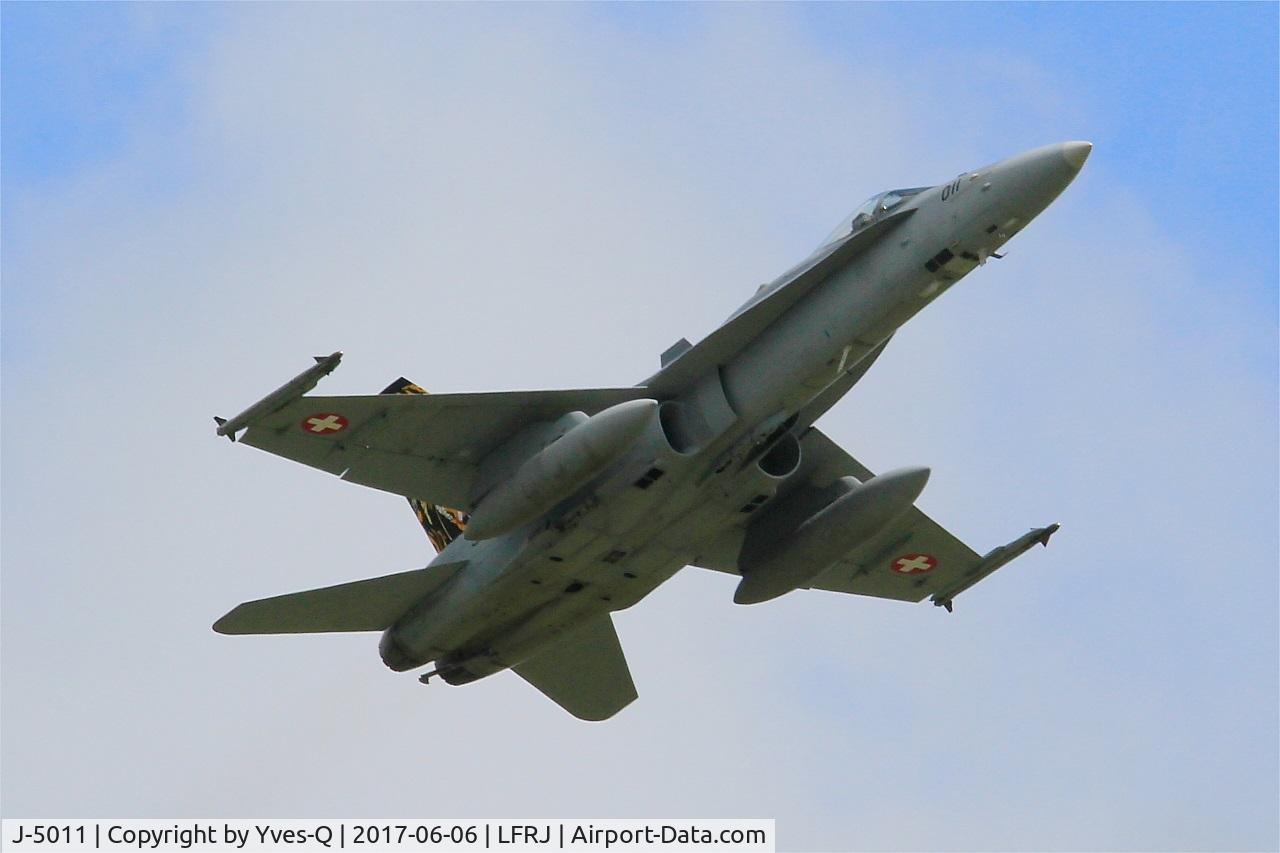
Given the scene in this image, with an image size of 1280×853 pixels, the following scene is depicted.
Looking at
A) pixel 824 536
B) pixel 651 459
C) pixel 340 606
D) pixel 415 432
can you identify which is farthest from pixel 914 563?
pixel 340 606

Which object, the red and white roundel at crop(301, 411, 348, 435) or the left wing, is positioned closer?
the red and white roundel at crop(301, 411, 348, 435)

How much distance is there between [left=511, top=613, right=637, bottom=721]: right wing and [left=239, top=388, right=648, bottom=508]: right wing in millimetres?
3666

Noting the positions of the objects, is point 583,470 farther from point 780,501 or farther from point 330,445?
point 780,501

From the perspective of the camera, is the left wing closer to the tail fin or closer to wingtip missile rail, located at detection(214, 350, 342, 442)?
the tail fin

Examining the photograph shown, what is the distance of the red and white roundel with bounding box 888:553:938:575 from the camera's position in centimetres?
2756

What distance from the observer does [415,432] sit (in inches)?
927

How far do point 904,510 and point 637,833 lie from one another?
16.7ft

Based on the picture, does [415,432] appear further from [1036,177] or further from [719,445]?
[1036,177]

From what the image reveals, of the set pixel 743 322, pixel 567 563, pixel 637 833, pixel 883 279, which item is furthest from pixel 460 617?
pixel 883 279

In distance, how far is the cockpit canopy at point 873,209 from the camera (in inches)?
880

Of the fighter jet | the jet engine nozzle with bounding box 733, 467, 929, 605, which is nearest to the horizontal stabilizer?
the fighter jet

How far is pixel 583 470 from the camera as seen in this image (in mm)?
21969

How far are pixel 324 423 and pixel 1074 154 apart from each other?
883 centimetres

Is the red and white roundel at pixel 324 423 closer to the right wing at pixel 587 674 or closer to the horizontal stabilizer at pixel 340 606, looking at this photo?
the horizontal stabilizer at pixel 340 606
